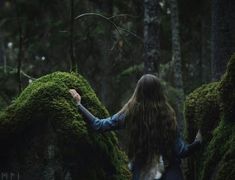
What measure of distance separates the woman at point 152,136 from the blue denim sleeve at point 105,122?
203 millimetres

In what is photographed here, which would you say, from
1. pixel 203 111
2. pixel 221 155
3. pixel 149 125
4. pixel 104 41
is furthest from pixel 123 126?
pixel 104 41

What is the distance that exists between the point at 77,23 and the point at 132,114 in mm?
14857

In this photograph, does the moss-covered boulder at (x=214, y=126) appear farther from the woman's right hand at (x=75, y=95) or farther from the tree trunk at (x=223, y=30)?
the tree trunk at (x=223, y=30)

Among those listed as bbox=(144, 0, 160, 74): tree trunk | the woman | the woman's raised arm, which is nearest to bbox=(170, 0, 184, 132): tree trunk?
bbox=(144, 0, 160, 74): tree trunk

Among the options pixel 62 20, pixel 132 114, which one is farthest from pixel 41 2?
pixel 132 114

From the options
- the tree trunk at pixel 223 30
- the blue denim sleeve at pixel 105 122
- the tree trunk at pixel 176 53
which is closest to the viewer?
the blue denim sleeve at pixel 105 122

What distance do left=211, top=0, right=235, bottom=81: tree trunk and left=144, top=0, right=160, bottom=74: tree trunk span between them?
5.60 ft

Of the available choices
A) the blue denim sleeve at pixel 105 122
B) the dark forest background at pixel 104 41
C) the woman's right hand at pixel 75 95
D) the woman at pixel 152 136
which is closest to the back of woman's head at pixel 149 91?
the woman at pixel 152 136

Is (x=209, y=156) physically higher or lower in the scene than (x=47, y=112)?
lower

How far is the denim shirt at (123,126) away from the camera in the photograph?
6676 millimetres

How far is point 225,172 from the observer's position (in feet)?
21.6

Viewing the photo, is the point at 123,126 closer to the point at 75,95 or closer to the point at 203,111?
the point at 75,95

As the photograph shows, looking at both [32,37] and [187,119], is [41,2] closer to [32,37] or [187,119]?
[32,37]

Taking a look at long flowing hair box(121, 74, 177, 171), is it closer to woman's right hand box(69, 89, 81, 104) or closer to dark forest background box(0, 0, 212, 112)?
woman's right hand box(69, 89, 81, 104)
